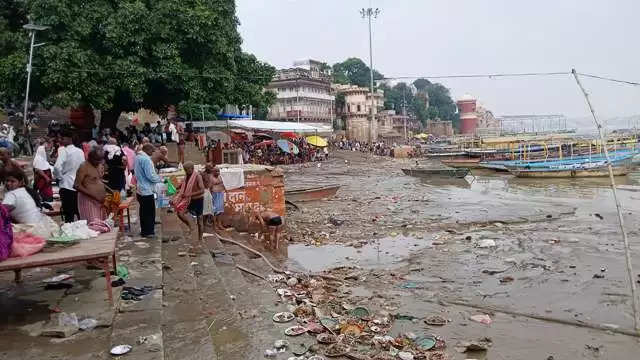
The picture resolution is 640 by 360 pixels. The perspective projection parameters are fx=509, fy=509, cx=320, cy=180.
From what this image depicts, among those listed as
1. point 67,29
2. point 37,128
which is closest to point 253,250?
point 67,29

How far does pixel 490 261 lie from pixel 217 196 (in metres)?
5.50

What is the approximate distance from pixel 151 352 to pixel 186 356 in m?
0.34

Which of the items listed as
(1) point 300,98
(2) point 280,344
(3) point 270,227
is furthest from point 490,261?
(1) point 300,98

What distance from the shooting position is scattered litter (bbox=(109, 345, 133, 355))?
3738 millimetres

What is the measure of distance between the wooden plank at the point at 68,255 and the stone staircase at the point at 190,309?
0.59 metres

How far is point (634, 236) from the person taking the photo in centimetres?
1234

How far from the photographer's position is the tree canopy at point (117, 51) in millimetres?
15656

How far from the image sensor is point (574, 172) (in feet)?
92.6

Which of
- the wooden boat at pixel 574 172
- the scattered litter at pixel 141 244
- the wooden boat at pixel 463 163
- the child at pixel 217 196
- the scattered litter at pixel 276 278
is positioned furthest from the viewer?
the wooden boat at pixel 463 163

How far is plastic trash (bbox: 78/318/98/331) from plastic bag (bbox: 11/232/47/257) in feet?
2.39

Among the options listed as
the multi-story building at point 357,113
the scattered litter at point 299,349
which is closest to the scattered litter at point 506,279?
the scattered litter at point 299,349

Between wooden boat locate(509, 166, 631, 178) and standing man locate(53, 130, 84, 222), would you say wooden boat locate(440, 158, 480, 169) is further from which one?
standing man locate(53, 130, 84, 222)

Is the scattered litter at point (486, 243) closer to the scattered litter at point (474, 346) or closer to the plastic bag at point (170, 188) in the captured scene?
the scattered litter at point (474, 346)

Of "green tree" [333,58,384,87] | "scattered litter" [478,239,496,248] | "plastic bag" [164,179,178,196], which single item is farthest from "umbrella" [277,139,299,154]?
"green tree" [333,58,384,87]
